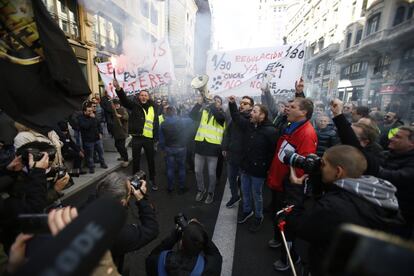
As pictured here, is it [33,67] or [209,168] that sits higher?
[33,67]

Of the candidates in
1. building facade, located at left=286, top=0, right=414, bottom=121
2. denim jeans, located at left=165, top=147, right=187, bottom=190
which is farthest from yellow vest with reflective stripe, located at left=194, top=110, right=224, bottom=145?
building facade, located at left=286, top=0, right=414, bottom=121

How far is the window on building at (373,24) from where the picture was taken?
21.4m

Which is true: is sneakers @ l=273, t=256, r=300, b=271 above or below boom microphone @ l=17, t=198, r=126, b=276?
below

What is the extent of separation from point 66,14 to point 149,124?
7.62 metres

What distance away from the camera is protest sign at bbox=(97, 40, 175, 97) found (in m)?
4.79

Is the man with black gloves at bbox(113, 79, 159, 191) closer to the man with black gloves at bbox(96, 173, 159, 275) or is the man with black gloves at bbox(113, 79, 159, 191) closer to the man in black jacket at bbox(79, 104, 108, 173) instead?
Result: the man in black jacket at bbox(79, 104, 108, 173)

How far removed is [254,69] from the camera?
4.53m

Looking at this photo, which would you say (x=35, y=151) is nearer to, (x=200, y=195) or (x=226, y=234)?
(x=226, y=234)

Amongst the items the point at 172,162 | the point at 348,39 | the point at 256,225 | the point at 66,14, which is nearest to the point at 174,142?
the point at 172,162

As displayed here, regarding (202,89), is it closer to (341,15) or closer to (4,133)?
(4,133)

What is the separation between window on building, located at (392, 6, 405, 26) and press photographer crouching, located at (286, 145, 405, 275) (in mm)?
24303

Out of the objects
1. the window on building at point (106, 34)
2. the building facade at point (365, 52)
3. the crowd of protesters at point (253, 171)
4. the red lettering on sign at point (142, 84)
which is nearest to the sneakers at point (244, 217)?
the crowd of protesters at point (253, 171)

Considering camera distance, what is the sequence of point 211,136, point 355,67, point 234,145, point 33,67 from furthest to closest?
point 355,67 < point 211,136 < point 234,145 < point 33,67

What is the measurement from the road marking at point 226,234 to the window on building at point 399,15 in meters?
23.2
